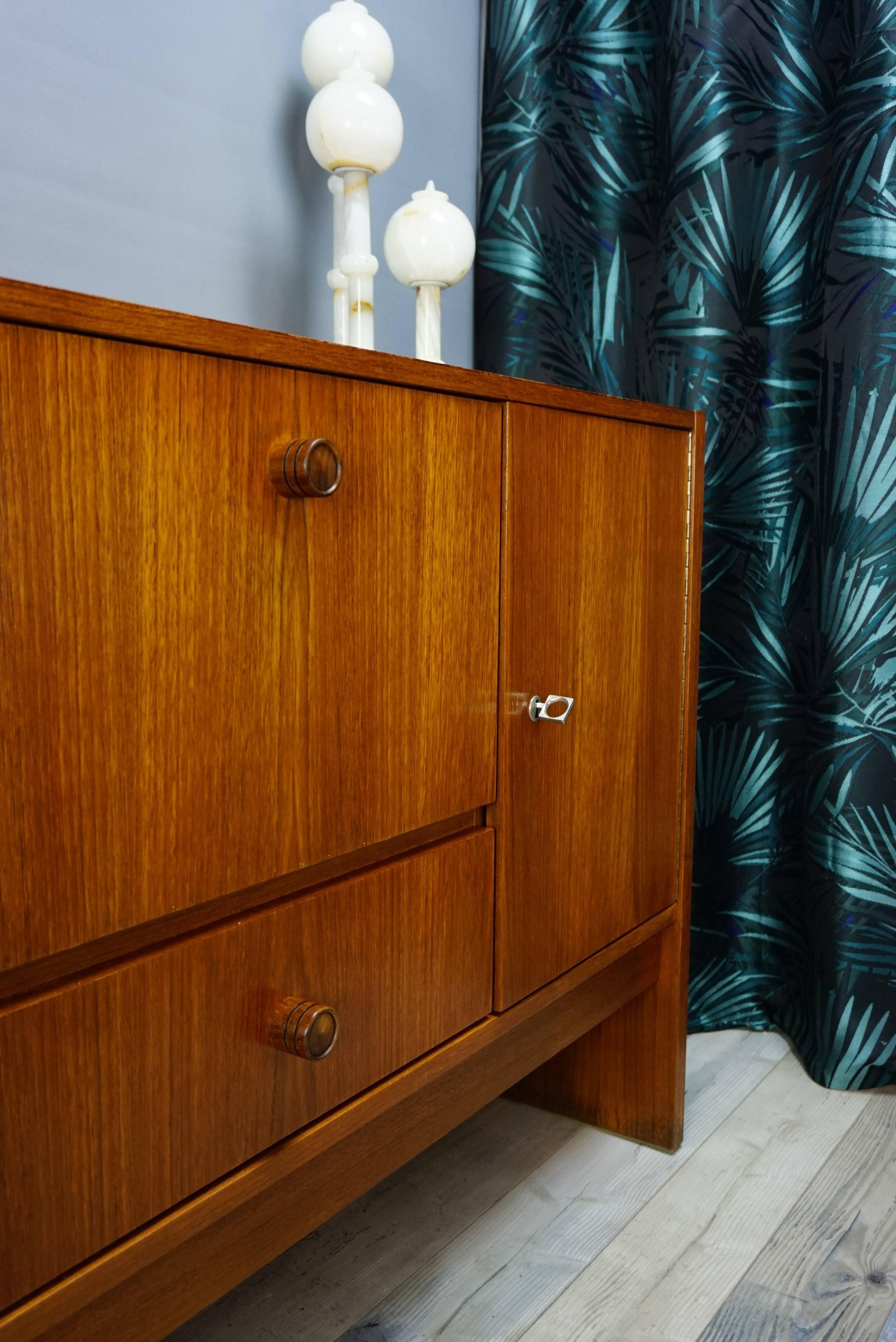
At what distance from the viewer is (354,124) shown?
0.98 meters

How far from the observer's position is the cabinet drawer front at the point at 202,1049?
52 cm

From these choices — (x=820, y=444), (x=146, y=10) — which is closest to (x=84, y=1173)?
(x=146, y=10)

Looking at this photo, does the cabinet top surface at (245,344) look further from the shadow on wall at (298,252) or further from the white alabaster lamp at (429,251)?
the shadow on wall at (298,252)

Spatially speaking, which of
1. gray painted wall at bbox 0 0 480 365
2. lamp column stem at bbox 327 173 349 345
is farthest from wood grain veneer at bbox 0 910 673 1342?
gray painted wall at bbox 0 0 480 365

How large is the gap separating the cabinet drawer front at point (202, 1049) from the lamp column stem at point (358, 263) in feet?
1.58

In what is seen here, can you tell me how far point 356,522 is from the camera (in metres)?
0.66

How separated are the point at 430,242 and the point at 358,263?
0.30 ft

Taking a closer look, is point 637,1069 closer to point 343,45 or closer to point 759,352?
point 759,352

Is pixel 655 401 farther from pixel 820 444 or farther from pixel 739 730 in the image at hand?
pixel 739 730

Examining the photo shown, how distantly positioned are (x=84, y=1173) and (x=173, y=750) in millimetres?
215

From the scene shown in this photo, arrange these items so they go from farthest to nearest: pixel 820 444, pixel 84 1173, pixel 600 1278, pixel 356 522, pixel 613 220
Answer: pixel 613 220
pixel 820 444
pixel 600 1278
pixel 356 522
pixel 84 1173

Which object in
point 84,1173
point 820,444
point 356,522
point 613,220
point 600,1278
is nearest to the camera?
point 84,1173

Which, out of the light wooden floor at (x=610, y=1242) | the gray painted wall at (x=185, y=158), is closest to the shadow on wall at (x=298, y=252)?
the gray painted wall at (x=185, y=158)

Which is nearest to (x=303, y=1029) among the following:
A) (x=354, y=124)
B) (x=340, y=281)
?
(x=340, y=281)
